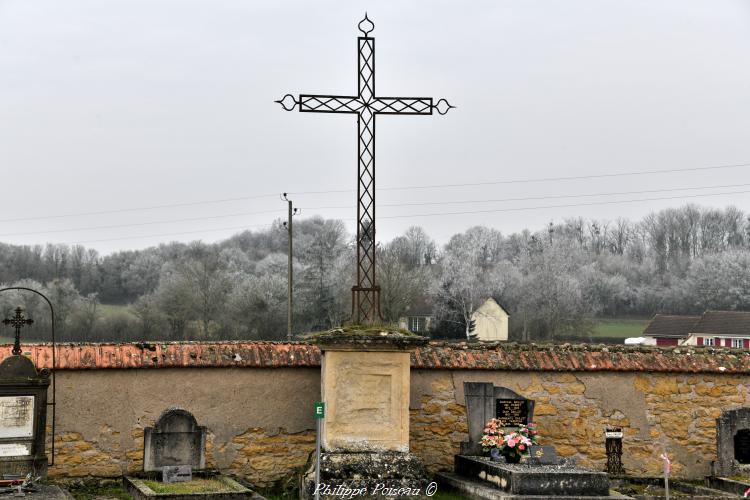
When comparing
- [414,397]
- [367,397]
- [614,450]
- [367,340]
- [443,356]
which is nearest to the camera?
[367,340]

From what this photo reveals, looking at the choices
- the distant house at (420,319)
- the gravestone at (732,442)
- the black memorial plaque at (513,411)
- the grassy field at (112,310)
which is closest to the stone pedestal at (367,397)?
the black memorial plaque at (513,411)

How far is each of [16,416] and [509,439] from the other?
21.6ft

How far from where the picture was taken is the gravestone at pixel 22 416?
12.5m

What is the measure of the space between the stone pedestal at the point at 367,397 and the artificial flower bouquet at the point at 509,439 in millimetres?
1540

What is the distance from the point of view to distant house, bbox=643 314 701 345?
53.9 metres

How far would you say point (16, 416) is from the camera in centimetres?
1260

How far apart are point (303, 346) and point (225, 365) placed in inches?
49.6

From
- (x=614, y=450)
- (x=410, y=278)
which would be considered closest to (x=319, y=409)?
(x=614, y=450)

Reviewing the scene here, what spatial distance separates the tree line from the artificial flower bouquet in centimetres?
3180

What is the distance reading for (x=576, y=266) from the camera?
218 ft

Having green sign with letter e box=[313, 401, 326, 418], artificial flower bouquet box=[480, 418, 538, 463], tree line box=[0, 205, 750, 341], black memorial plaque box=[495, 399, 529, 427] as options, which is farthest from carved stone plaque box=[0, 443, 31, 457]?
tree line box=[0, 205, 750, 341]

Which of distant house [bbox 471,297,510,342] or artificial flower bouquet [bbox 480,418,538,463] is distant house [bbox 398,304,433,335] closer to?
distant house [bbox 471,297,510,342]

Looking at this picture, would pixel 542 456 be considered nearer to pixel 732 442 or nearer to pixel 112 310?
pixel 732 442

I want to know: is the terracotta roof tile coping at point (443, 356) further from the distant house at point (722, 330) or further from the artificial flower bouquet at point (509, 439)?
the distant house at point (722, 330)
